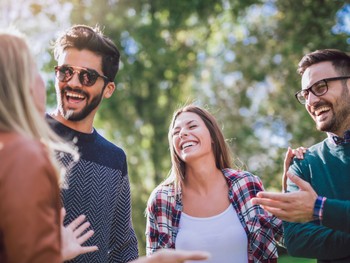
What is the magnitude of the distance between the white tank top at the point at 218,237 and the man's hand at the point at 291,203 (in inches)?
29.0

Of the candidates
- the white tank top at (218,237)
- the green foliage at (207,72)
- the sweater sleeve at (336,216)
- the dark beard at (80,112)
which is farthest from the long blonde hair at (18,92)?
the green foliage at (207,72)

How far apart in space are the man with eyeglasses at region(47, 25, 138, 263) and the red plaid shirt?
0.70ft

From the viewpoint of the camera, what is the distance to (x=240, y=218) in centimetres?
355

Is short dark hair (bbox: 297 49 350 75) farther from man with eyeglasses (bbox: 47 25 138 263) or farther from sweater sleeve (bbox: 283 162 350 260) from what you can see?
man with eyeglasses (bbox: 47 25 138 263)

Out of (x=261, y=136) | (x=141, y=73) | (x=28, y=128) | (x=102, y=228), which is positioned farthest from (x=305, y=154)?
(x=141, y=73)

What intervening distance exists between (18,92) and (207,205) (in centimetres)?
232

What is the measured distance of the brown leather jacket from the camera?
1.39m

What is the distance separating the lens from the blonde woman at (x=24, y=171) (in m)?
1.40

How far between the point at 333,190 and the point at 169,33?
52.2ft

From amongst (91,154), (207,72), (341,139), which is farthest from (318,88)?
(207,72)

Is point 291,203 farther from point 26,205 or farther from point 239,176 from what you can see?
point 26,205

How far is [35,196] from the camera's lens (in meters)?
1.43

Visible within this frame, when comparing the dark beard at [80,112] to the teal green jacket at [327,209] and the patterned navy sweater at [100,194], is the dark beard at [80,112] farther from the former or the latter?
the teal green jacket at [327,209]

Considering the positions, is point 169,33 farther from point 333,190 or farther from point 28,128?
point 28,128
